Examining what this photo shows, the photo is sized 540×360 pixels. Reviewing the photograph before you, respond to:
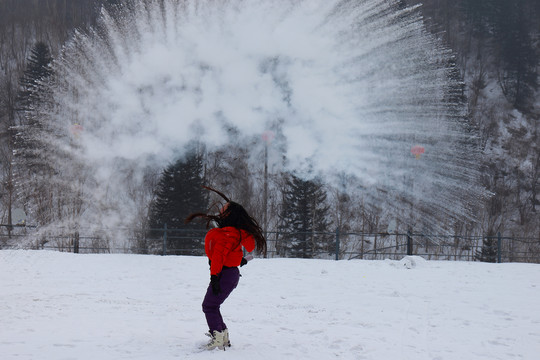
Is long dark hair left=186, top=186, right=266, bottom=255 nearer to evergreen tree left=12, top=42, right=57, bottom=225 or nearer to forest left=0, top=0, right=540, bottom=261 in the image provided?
forest left=0, top=0, right=540, bottom=261

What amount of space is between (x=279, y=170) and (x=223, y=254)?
30.0m

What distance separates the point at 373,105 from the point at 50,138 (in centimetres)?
1595

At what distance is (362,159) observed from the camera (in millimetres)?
20484

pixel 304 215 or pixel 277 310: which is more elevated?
pixel 304 215

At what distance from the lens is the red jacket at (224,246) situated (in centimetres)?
489

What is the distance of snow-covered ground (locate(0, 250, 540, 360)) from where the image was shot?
534cm

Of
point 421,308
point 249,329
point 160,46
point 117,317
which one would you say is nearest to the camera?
point 249,329

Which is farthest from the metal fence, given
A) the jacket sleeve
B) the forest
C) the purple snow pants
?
the purple snow pants

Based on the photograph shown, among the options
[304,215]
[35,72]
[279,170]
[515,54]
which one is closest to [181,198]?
[304,215]

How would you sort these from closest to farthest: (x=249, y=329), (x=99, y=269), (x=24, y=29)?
(x=249, y=329)
(x=99, y=269)
(x=24, y=29)

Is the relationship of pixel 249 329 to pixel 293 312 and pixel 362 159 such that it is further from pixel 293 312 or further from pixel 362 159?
pixel 362 159

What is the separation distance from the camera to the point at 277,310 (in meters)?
8.47

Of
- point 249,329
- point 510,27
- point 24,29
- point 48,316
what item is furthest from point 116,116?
point 510,27

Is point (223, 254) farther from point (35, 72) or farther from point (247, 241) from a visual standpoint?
point (35, 72)
